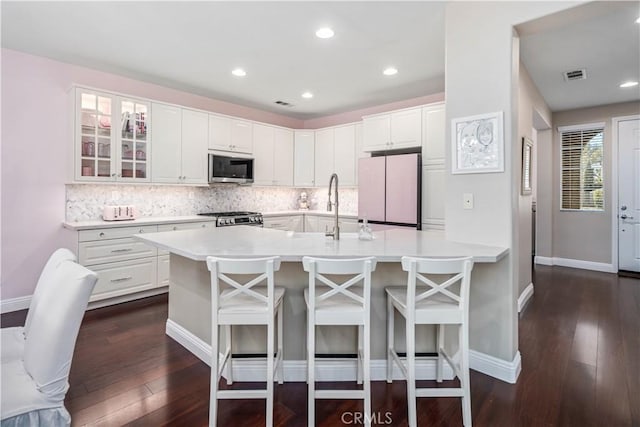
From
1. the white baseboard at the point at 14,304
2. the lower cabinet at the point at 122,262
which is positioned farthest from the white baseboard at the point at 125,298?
the white baseboard at the point at 14,304

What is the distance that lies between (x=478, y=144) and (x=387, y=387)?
71.2 inches

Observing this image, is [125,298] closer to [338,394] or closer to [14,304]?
[14,304]

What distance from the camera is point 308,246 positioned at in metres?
2.24

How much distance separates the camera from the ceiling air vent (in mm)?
3686

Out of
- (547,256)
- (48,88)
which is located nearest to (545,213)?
(547,256)

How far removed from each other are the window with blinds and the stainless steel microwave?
5.29 metres

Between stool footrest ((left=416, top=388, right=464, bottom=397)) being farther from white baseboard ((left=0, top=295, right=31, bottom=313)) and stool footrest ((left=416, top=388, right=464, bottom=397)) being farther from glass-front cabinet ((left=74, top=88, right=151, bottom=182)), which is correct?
white baseboard ((left=0, top=295, right=31, bottom=313))

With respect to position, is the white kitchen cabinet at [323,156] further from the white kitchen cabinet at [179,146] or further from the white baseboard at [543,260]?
the white baseboard at [543,260]

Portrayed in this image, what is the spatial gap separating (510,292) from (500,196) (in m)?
0.67

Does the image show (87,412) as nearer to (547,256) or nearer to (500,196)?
(500,196)

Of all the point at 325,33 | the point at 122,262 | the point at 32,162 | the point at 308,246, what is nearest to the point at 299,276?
the point at 308,246

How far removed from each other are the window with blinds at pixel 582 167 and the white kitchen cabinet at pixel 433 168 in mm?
3006

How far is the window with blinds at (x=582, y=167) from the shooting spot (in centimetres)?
525

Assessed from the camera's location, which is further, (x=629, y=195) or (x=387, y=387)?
(x=629, y=195)
